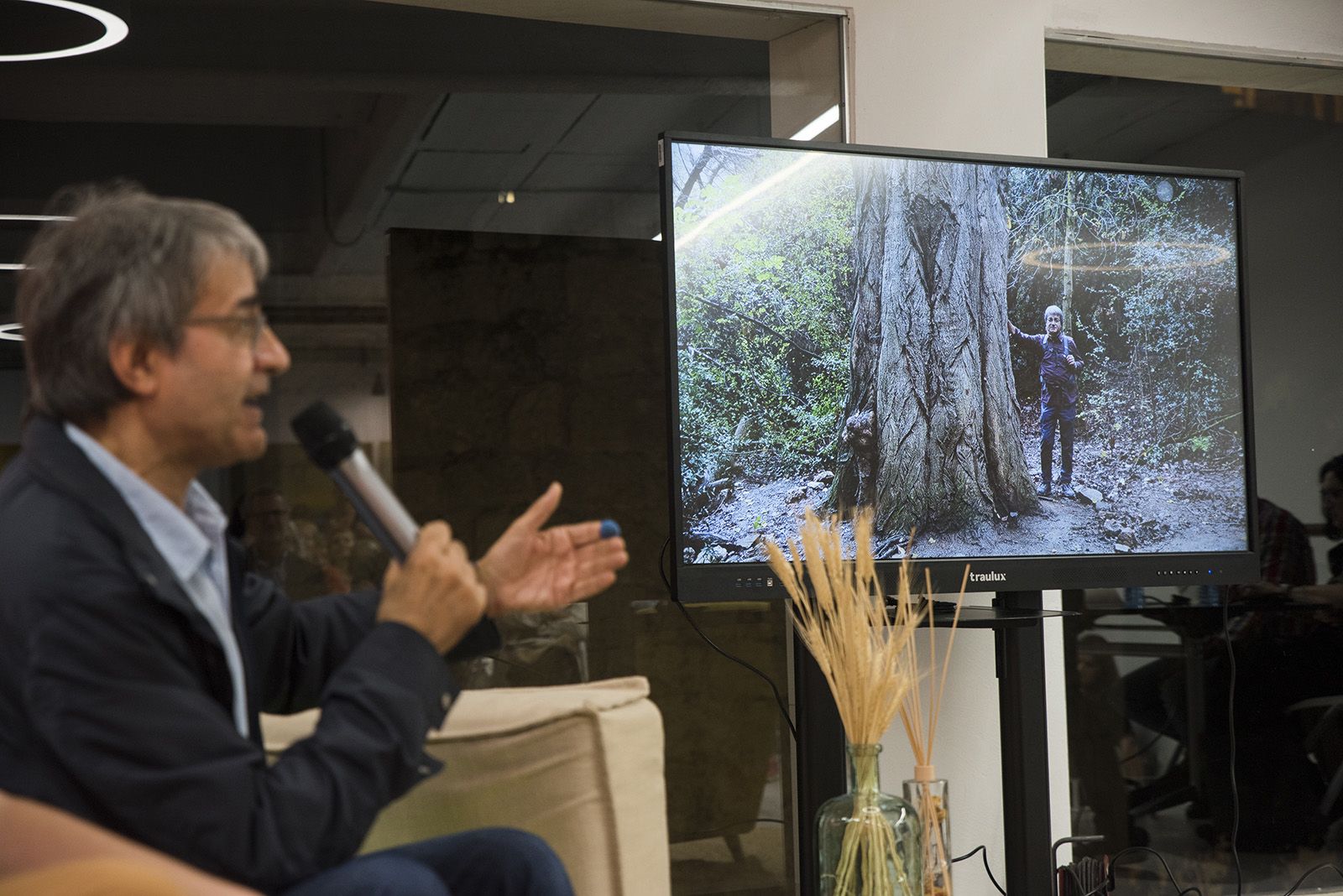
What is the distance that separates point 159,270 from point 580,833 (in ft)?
3.05

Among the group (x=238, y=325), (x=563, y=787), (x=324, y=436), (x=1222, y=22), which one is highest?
(x=1222, y=22)

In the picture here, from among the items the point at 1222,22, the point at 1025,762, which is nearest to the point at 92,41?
the point at 1025,762

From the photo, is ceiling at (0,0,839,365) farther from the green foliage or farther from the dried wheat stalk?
the dried wheat stalk

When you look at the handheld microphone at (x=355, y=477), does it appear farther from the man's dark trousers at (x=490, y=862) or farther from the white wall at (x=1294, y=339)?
the white wall at (x=1294, y=339)

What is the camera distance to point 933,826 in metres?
2.29

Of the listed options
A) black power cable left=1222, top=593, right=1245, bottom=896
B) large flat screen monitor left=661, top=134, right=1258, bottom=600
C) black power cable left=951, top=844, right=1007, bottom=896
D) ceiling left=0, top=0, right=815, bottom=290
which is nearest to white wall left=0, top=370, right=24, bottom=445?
ceiling left=0, top=0, right=815, bottom=290

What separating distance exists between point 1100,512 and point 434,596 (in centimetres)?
184

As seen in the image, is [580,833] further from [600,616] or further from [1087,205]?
[1087,205]

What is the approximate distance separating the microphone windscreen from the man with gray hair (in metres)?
0.05

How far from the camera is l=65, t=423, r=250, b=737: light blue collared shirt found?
49.1 inches

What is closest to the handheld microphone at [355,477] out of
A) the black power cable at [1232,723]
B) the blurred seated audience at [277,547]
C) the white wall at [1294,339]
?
the blurred seated audience at [277,547]

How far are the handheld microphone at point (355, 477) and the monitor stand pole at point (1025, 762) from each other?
5.31 feet

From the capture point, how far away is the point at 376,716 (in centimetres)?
122

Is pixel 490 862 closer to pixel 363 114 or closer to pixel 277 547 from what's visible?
pixel 277 547
